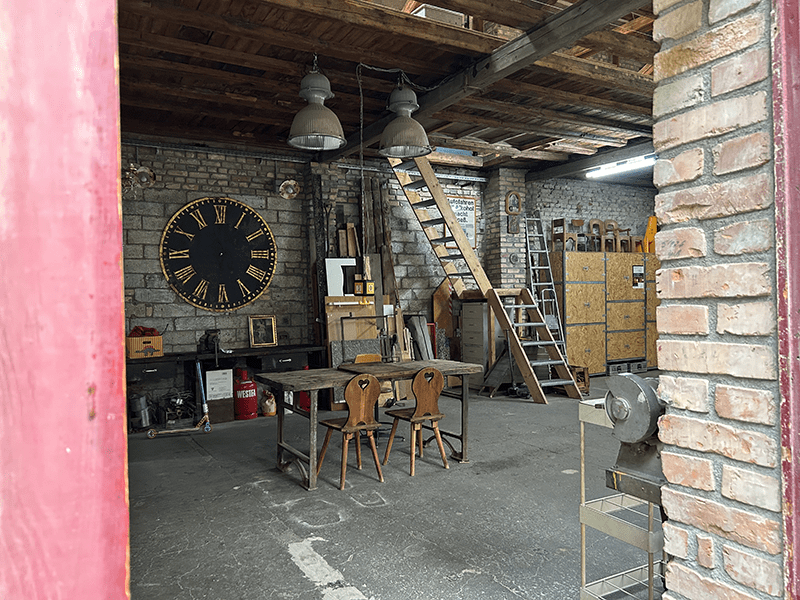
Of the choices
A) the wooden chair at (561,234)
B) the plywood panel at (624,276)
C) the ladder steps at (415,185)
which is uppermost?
the ladder steps at (415,185)

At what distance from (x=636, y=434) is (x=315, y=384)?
3.06 metres

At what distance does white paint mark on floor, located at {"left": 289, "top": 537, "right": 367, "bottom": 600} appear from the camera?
9.17ft

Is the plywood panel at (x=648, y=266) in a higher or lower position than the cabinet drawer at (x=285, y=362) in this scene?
higher

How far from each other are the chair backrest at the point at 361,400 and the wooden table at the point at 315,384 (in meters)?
0.12

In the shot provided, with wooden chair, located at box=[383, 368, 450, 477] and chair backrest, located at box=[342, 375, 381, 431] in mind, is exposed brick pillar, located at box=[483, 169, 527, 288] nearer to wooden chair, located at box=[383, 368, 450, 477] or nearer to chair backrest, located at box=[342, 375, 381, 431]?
wooden chair, located at box=[383, 368, 450, 477]

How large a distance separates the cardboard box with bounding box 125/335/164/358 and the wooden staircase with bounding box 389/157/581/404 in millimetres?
3866

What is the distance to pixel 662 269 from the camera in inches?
57.8

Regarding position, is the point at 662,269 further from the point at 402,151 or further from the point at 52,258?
the point at 402,151

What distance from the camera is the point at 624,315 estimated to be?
977 centimetres

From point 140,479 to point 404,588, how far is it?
Answer: 2934mm

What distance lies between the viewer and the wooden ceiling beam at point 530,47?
377cm

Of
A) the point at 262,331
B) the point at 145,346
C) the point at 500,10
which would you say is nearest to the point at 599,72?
the point at 500,10

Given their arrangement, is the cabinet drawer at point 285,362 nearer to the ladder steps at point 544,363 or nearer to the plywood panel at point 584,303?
the ladder steps at point 544,363

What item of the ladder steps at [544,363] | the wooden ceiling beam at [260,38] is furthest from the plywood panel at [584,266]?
the wooden ceiling beam at [260,38]
